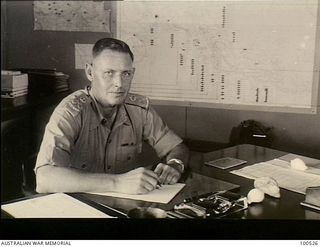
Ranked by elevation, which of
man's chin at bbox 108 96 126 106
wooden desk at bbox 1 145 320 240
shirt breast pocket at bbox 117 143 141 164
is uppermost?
man's chin at bbox 108 96 126 106

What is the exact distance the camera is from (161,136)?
113 centimetres

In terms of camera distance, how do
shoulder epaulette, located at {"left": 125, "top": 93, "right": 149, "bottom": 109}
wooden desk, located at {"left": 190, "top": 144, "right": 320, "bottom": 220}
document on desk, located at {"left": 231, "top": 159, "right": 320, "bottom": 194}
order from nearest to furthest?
wooden desk, located at {"left": 190, "top": 144, "right": 320, "bottom": 220}
document on desk, located at {"left": 231, "top": 159, "right": 320, "bottom": 194}
shoulder epaulette, located at {"left": 125, "top": 93, "right": 149, "bottom": 109}

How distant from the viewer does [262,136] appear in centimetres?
113

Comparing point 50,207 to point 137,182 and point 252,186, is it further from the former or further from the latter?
point 252,186

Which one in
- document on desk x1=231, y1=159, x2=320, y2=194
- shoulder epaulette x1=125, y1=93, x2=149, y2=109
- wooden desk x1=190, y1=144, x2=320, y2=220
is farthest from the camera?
shoulder epaulette x1=125, y1=93, x2=149, y2=109

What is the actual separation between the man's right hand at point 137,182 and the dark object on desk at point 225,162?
21 centimetres

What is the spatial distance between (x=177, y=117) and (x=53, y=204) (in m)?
0.40

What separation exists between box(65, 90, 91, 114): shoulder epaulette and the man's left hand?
26cm

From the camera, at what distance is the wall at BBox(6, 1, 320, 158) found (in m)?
1.09

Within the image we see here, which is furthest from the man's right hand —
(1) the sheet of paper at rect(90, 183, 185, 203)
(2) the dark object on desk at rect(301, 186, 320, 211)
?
(2) the dark object on desk at rect(301, 186, 320, 211)

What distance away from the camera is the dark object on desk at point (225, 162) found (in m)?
1.10

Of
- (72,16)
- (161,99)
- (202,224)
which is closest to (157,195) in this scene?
(202,224)

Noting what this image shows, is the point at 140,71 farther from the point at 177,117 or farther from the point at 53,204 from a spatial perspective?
the point at 53,204

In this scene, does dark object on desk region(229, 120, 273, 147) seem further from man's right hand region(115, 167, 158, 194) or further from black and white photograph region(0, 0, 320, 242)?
man's right hand region(115, 167, 158, 194)
